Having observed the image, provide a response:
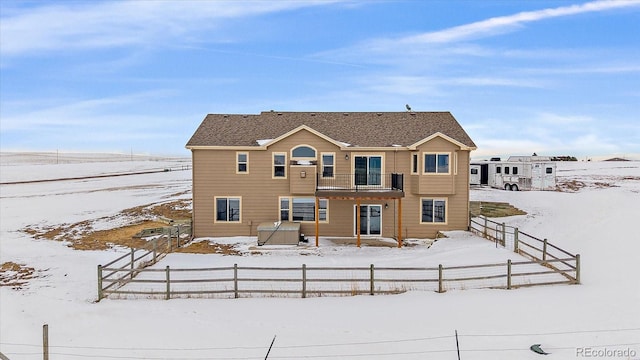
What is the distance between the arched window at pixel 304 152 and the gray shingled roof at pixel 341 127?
6.39 ft

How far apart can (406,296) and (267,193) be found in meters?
12.4

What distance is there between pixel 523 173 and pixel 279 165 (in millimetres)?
28121

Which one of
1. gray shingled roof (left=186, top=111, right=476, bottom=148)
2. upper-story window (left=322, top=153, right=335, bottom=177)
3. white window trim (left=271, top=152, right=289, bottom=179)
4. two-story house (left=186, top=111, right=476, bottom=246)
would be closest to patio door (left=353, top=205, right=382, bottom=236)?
two-story house (left=186, top=111, right=476, bottom=246)

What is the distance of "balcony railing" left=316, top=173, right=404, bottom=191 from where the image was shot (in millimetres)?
23212

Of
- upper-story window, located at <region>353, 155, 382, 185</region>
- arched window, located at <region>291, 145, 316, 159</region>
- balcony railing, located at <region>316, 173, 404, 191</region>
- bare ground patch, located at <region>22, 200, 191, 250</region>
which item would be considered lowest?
bare ground patch, located at <region>22, 200, 191, 250</region>

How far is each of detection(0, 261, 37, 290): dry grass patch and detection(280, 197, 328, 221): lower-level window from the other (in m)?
11.9

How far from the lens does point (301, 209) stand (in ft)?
78.0

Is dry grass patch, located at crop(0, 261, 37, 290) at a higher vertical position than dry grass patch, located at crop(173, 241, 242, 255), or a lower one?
lower

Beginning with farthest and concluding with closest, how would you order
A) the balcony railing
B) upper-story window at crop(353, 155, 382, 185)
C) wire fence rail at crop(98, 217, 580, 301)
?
1. upper-story window at crop(353, 155, 382, 185)
2. the balcony railing
3. wire fence rail at crop(98, 217, 580, 301)

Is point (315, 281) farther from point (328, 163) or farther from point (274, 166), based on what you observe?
point (274, 166)

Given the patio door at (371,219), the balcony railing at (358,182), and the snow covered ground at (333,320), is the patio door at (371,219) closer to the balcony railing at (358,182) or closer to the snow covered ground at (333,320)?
the balcony railing at (358,182)

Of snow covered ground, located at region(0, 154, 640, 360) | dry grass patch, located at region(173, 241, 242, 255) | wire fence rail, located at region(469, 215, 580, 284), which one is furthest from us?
dry grass patch, located at region(173, 241, 242, 255)

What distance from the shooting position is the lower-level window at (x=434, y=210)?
938 inches

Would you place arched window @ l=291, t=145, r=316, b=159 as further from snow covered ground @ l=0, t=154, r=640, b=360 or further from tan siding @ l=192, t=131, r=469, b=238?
snow covered ground @ l=0, t=154, r=640, b=360
